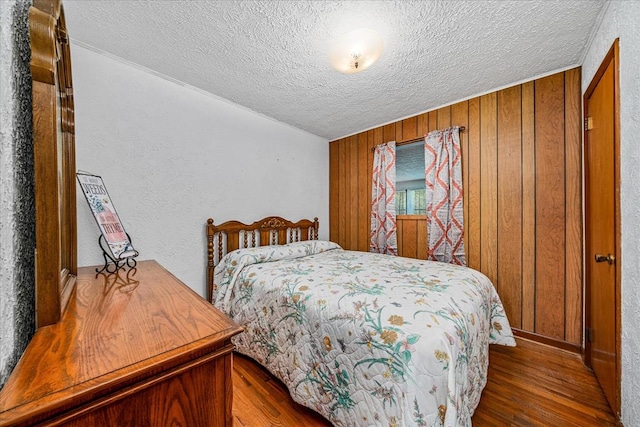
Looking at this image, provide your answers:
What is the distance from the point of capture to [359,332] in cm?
117

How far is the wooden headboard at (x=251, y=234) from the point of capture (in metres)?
2.33

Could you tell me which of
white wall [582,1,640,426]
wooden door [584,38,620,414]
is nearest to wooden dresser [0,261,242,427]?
white wall [582,1,640,426]

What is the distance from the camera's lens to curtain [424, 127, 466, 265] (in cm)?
247

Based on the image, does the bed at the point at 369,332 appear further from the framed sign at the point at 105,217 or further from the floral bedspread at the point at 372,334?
the framed sign at the point at 105,217

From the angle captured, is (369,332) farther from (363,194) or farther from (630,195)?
(363,194)

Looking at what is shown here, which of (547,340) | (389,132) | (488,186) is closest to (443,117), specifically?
(389,132)

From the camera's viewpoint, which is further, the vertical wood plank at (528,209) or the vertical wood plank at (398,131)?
the vertical wood plank at (398,131)

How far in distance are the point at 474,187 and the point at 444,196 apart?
278 mm

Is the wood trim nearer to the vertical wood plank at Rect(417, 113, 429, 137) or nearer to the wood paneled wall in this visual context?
the wood paneled wall

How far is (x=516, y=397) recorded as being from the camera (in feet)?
5.00

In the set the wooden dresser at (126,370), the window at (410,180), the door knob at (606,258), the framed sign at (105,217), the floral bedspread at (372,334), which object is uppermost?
the window at (410,180)

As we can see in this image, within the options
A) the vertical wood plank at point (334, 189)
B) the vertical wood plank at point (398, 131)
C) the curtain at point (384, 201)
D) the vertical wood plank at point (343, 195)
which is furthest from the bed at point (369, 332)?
the vertical wood plank at point (398, 131)

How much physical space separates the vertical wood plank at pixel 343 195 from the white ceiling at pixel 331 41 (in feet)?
3.72

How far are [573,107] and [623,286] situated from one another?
1.51 metres
